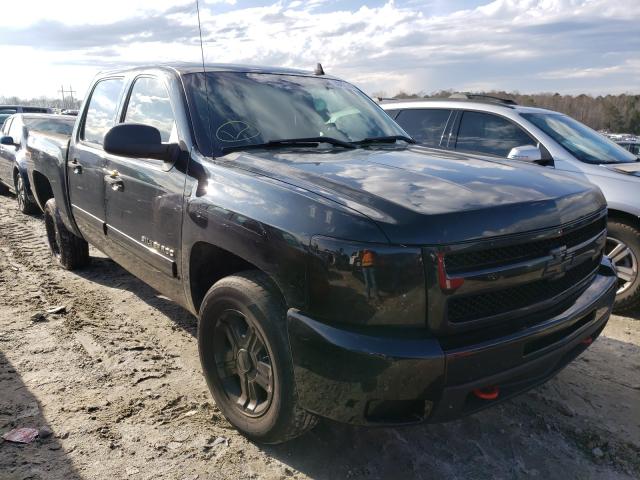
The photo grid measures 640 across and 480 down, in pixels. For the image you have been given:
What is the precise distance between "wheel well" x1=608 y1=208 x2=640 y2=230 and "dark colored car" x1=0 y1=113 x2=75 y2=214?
24.2 ft

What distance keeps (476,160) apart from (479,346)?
4.38 ft

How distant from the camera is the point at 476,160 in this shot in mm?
3062

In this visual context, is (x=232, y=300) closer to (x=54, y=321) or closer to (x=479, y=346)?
(x=479, y=346)

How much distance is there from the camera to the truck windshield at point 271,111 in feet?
10.2

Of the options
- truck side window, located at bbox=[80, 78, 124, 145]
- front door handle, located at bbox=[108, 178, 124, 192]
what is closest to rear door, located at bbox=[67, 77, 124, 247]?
truck side window, located at bbox=[80, 78, 124, 145]

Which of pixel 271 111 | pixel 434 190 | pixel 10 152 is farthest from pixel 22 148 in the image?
pixel 434 190

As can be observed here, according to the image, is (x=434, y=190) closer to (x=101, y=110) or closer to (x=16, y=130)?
(x=101, y=110)

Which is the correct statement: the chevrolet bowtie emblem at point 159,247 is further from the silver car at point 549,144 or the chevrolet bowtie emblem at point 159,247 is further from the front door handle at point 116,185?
the silver car at point 549,144

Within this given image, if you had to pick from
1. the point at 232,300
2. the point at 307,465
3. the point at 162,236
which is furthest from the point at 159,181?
the point at 307,465

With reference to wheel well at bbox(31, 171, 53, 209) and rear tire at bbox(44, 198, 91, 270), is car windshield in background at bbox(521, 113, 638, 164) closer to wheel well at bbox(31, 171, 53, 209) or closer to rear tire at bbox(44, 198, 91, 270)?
rear tire at bbox(44, 198, 91, 270)

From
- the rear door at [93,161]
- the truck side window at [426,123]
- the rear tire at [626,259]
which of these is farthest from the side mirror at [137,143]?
the rear tire at [626,259]

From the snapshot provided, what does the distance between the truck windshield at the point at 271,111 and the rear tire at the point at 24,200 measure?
659cm

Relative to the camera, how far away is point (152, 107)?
3584mm

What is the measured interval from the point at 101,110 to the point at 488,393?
372 cm
